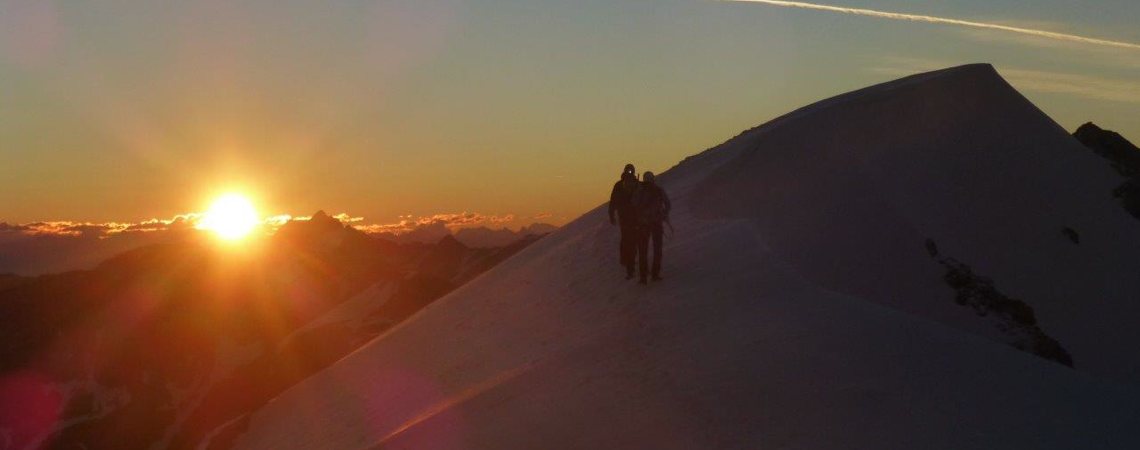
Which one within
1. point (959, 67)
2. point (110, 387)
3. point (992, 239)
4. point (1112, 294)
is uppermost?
point (959, 67)

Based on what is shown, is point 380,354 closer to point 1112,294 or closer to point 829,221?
point 829,221

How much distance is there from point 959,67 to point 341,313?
198 ft

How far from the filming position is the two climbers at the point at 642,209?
2011 cm

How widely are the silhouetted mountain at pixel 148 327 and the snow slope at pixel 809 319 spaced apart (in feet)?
215

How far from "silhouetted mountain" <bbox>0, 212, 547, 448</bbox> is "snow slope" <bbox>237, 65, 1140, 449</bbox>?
2581 inches

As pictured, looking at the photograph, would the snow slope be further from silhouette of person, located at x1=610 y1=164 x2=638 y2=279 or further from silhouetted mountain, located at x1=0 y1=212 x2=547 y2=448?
silhouetted mountain, located at x1=0 y1=212 x2=547 y2=448

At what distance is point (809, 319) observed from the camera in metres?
16.0

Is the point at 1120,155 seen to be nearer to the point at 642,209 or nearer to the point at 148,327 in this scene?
the point at 642,209

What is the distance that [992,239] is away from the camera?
28.8 m

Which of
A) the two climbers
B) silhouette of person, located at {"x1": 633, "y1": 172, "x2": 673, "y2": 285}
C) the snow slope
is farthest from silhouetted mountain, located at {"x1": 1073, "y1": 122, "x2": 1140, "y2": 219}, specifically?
silhouette of person, located at {"x1": 633, "y1": 172, "x2": 673, "y2": 285}

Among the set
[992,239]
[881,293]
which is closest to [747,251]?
[881,293]

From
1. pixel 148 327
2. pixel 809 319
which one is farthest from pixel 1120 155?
pixel 148 327

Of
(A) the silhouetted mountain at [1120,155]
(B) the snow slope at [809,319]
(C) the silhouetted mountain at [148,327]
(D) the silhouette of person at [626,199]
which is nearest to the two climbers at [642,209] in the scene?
(D) the silhouette of person at [626,199]

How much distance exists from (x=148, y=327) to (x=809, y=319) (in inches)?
6381
